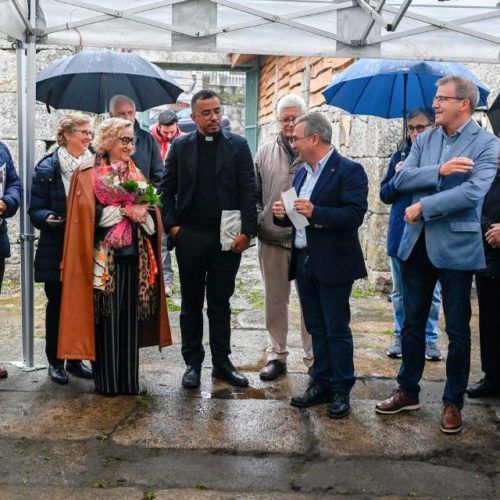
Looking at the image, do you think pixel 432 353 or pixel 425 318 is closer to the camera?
pixel 425 318

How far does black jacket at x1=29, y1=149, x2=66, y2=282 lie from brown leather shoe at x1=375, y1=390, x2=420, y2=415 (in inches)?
86.6

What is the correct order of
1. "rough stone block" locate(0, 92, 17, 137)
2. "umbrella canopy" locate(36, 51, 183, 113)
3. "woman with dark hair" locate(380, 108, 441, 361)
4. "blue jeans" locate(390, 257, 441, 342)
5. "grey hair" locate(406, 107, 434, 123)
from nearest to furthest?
"woman with dark hair" locate(380, 108, 441, 361) → "grey hair" locate(406, 107, 434, 123) → "blue jeans" locate(390, 257, 441, 342) → "umbrella canopy" locate(36, 51, 183, 113) → "rough stone block" locate(0, 92, 17, 137)

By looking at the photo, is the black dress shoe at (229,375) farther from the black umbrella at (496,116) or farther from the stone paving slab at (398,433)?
the black umbrella at (496,116)

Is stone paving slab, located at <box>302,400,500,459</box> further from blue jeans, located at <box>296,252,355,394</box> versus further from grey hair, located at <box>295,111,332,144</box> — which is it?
grey hair, located at <box>295,111,332,144</box>

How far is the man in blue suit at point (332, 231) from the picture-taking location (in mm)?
4133

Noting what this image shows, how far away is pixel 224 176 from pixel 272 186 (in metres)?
0.41

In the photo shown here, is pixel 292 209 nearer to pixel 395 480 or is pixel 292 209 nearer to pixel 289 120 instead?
pixel 289 120

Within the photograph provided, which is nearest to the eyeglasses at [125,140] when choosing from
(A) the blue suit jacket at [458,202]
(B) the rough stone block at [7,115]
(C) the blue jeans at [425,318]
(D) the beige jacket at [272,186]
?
(D) the beige jacket at [272,186]

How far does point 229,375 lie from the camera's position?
16.0 feet

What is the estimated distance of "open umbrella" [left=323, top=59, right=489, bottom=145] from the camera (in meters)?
5.26

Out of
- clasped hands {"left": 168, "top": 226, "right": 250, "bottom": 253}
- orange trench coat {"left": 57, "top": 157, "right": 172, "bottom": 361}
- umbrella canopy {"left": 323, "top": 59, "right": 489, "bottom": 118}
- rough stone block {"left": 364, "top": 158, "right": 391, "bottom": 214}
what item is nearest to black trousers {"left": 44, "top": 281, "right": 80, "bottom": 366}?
orange trench coat {"left": 57, "top": 157, "right": 172, "bottom": 361}

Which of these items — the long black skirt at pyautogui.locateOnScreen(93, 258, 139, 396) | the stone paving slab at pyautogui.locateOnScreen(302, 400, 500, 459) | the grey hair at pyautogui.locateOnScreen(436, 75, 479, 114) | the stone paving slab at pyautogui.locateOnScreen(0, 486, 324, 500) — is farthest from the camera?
the long black skirt at pyautogui.locateOnScreen(93, 258, 139, 396)

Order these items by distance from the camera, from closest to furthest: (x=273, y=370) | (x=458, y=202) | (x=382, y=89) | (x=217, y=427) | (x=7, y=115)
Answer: (x=458, y=202), (x=217, y=427), (x=273, y=370), (x=382, y=89), (x=7, y=115)

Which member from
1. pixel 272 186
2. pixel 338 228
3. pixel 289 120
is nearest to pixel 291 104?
pixel 289 120
